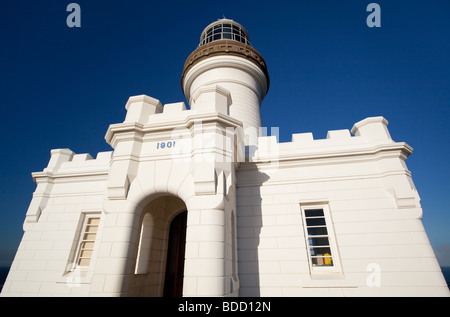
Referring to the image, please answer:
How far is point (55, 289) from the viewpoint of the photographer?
629cm

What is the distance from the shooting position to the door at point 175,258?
6.13m

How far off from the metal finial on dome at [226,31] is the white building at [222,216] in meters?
10.1

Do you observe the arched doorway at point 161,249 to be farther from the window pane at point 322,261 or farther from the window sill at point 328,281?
the window pane at point 322,261

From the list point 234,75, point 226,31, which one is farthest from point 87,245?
point 226,31

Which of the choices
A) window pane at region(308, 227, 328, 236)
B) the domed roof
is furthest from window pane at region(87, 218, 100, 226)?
the domed roof

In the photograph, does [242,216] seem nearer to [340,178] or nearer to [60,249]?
[340,178]

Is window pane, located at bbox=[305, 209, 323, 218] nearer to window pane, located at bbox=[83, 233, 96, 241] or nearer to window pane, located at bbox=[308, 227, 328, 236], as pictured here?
window pane, located at bbox=[308, 227, 328, 236]

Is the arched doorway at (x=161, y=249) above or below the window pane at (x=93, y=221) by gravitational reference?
below

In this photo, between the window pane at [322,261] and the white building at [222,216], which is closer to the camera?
the white building at [222,216]

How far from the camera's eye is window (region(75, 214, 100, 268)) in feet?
22.5

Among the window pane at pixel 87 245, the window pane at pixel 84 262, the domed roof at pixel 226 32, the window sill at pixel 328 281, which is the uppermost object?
the domed roof at pixel 226 32

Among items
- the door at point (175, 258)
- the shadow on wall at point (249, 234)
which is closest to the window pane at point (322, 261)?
the shadow on wall at point (249, 234)
